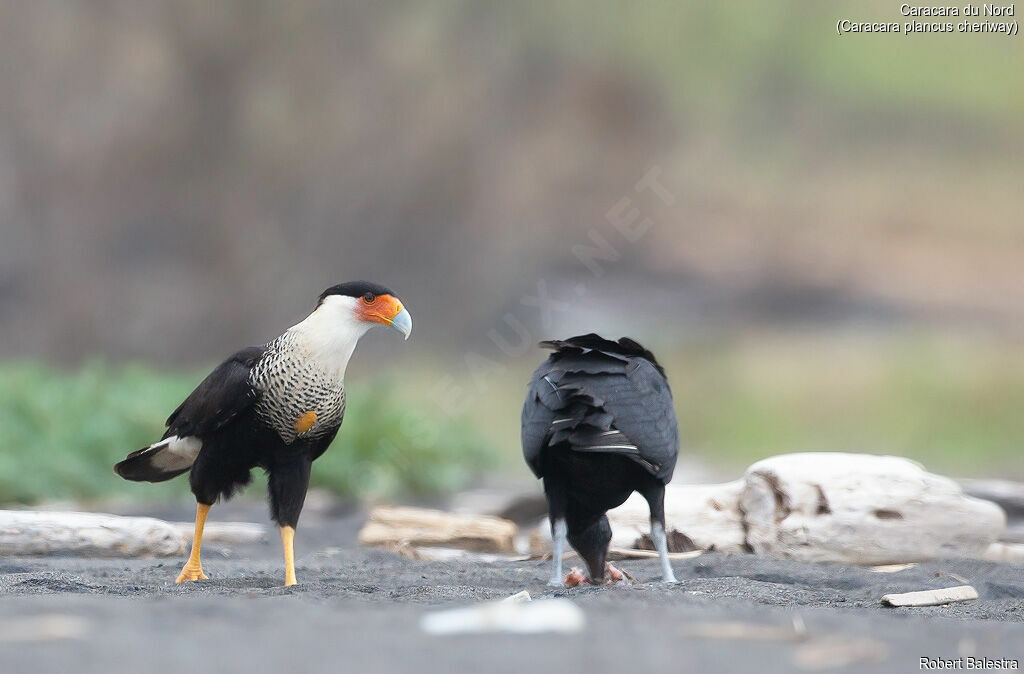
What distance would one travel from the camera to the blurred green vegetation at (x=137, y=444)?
720 cm

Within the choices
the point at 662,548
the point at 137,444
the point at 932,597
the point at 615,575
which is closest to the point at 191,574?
the point at 615,575

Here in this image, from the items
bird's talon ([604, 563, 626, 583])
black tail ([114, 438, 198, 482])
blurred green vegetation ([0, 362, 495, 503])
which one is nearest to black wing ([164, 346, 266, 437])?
black tail ([114, 438, 198, 482])

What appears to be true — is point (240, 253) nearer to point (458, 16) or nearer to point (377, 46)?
point (377, 46)

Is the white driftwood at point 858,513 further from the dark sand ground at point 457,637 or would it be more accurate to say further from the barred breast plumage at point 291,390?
the barred breast plumage at point 291,390

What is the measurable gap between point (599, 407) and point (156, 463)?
5.20ft

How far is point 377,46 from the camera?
55.8 ft

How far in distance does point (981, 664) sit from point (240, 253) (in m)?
14.7

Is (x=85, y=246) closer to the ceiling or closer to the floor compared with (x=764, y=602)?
closer to the ceiling

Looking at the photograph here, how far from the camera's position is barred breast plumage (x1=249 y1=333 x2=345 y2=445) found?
12.1ft

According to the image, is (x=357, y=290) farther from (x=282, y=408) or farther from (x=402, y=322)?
(x=282, y=408)

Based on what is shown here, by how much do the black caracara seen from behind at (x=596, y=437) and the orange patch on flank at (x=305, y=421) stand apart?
65cm

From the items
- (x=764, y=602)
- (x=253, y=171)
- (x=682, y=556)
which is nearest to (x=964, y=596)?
(x=764, y=602)

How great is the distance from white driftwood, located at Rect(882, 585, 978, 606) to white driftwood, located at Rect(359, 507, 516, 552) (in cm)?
207

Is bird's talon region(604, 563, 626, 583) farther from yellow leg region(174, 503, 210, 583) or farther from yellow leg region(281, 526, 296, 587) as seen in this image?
yellow leg region(174, 503, 210, 583)
